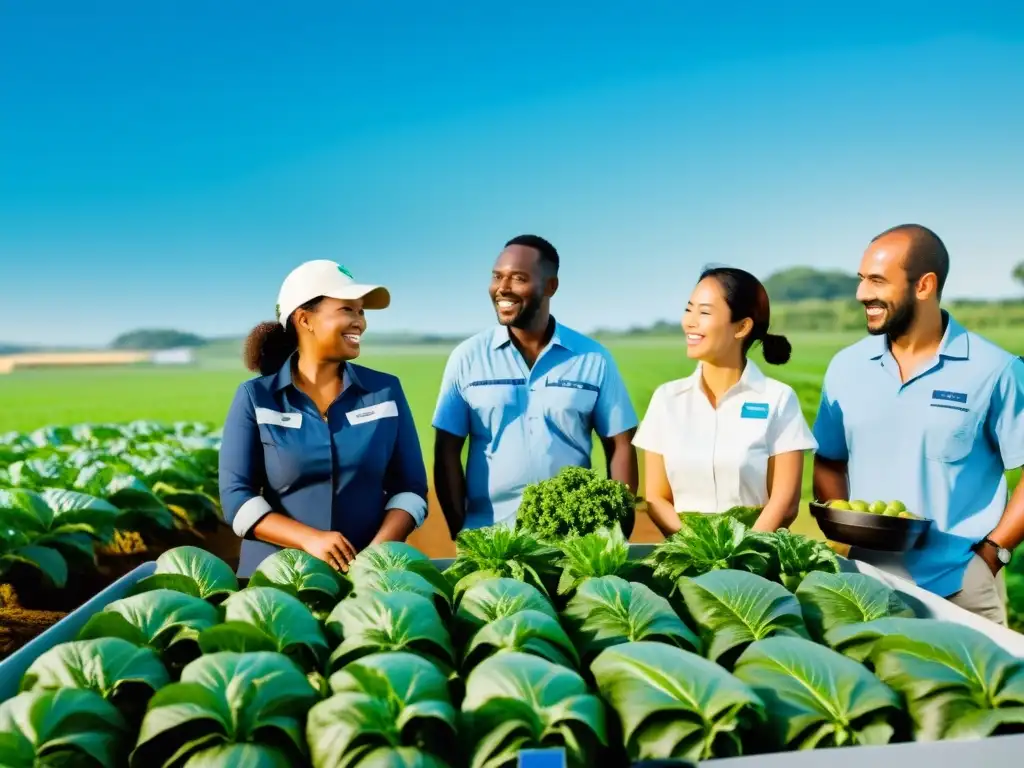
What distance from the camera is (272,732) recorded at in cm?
146

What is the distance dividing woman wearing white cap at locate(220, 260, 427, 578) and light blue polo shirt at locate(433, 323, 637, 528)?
516 millimetres

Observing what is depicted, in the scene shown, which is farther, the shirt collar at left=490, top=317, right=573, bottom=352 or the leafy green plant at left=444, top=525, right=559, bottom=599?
the shirt collar at left=490, top=317, right=573, bottom=352

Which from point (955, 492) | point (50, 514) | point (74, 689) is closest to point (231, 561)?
point (50, 514)

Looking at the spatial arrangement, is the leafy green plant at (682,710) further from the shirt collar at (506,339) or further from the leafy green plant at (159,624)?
the shirt collar at (506,339)

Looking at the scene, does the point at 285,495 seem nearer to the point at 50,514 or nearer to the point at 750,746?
the point at 750,746

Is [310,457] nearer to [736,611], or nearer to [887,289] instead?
[736,611]

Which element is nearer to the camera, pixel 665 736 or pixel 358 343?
pixel 665 736

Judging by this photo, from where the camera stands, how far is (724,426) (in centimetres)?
350

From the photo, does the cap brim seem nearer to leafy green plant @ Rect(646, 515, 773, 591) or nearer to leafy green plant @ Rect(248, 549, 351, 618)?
leafy green plant @ Rect(248, 549, 351, 618)

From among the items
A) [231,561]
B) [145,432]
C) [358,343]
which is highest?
[358,343]

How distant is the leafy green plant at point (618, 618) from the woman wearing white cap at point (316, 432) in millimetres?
1533

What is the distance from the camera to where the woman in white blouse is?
3.45m

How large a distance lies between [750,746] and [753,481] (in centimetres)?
204

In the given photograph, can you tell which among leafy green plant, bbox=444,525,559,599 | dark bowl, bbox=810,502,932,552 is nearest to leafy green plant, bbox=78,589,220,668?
leafy green plant, bbox=444,525,559,599
